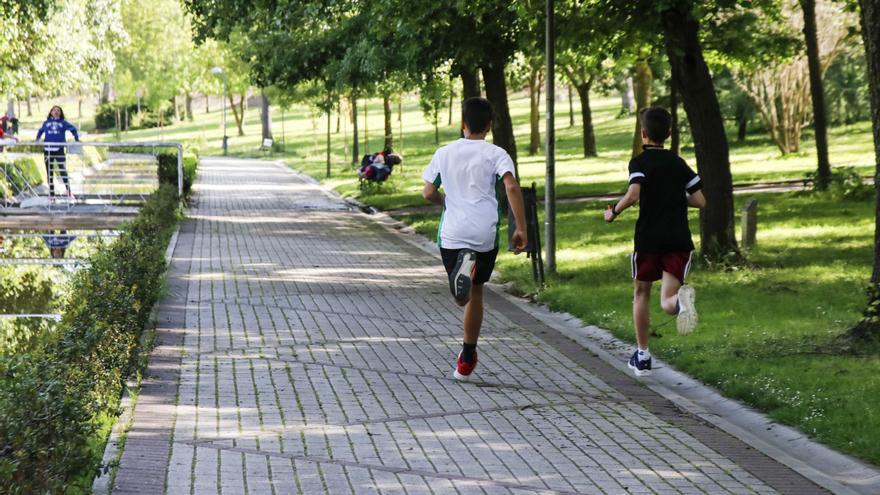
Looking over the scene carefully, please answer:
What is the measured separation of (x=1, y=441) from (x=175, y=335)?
5.73 m

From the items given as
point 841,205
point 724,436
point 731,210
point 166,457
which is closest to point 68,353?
point 166,457

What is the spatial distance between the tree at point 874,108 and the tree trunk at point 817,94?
1336cm

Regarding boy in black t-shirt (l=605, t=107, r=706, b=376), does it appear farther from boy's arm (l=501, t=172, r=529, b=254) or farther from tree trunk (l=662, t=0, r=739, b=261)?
tree trunk (l=662, t=0, r=739, b=261)

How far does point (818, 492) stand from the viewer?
618cm

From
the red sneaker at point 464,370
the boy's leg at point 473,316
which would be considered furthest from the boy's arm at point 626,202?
the red sneaker at point 464,370

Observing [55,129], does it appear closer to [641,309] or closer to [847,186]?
[847,186]

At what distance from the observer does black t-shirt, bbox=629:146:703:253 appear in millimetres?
8742

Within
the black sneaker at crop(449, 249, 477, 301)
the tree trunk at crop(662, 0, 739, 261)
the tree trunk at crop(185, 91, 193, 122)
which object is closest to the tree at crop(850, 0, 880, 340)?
the black sneaker at crop(449, 249, 477, 301)

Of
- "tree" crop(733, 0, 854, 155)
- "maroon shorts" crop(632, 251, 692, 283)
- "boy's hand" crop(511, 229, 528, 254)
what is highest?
"tree" crop(733, 0, 854, 155)

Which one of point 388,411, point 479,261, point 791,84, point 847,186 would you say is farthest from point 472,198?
point 791,84

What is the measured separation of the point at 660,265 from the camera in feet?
29.1

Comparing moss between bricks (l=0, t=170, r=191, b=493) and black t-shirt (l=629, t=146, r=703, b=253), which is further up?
black t-shirt (l=629, t=146, r=703, b=253)

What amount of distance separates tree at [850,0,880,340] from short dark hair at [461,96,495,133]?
10.1 ft

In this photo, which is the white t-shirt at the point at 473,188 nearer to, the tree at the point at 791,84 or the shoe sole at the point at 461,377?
the shoe sole at the point at 461,377
